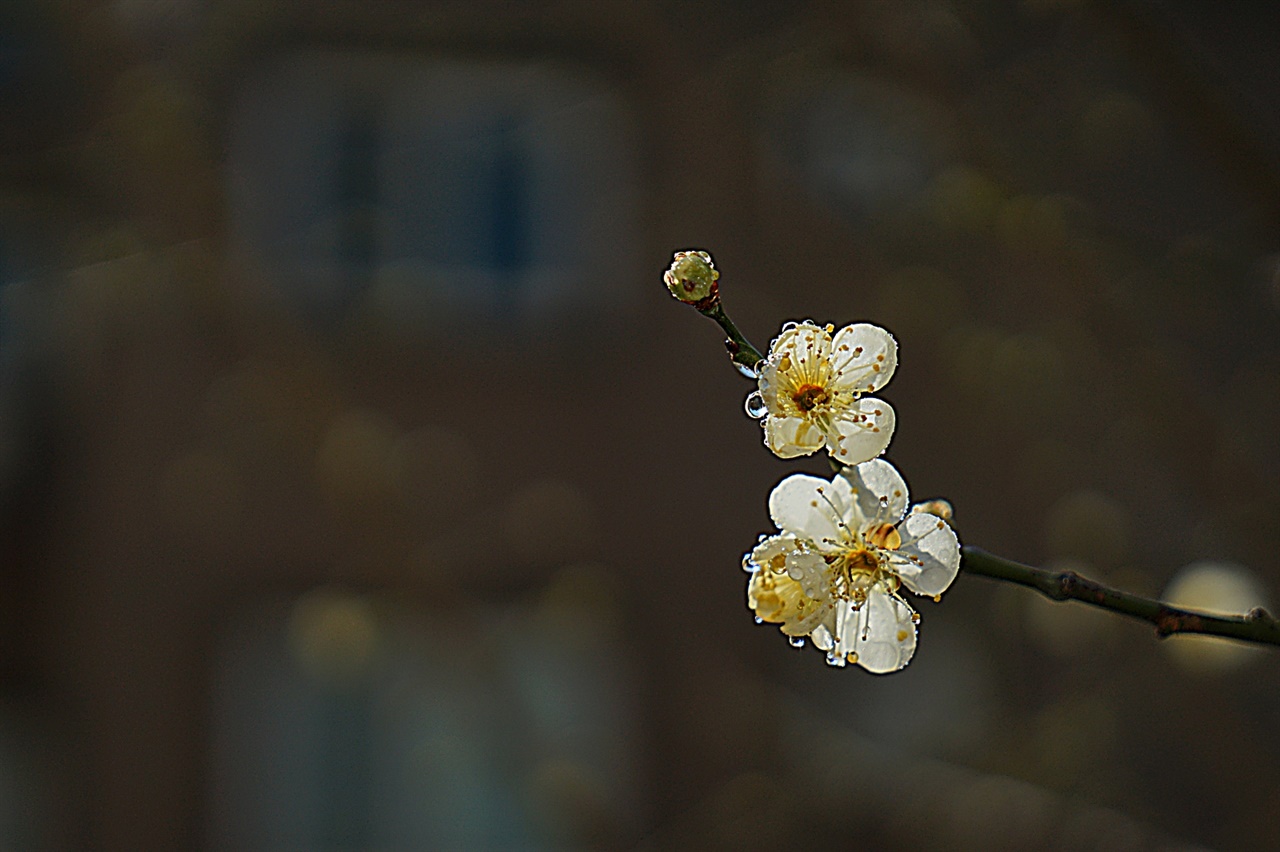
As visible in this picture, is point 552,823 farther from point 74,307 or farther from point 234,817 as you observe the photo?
point 74,307

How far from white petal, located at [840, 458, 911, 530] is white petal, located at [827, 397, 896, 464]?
3 cm

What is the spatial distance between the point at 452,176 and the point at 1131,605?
3894mm

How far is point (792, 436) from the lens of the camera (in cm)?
66

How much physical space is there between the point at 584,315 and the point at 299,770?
6.04 feet

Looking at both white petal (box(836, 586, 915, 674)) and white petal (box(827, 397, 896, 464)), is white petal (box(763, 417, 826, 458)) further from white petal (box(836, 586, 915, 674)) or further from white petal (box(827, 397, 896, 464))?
white petal (box(836, 586, 915, 674))

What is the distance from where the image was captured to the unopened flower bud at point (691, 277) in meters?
0.64

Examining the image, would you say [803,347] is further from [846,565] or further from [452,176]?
[452,176]

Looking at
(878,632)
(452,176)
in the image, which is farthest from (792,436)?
(452,176)

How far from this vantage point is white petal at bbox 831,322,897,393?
2.34 feet

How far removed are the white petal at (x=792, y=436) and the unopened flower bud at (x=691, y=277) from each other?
8 cm

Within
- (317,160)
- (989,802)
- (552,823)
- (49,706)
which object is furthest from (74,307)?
(989,802)

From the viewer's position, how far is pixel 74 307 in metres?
3.57

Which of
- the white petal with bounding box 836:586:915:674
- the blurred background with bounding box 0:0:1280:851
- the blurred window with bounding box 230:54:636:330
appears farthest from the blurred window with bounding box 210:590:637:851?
the white petal with bounding box 836:586:915:674

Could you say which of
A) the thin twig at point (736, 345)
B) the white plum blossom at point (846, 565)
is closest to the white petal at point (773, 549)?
the white plum blossom at point (846, 565)
